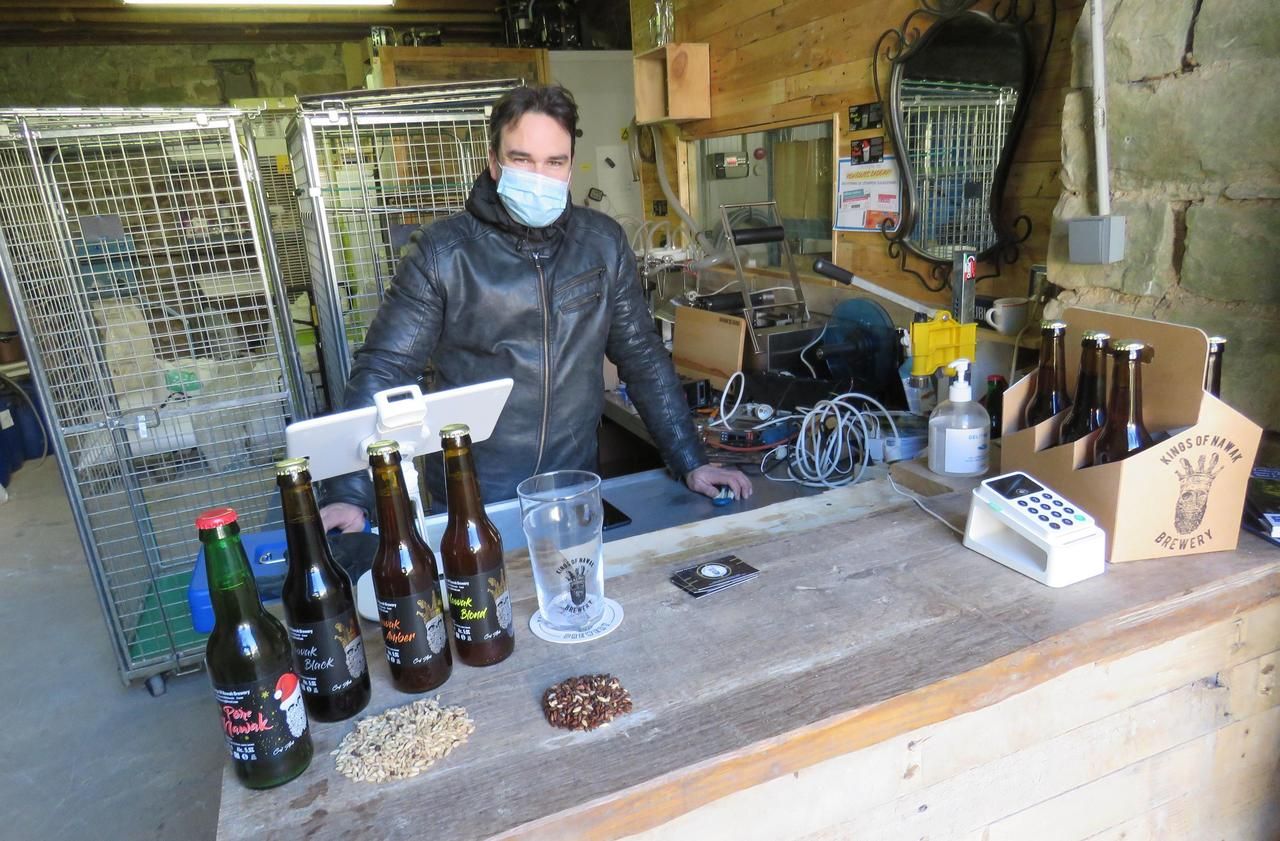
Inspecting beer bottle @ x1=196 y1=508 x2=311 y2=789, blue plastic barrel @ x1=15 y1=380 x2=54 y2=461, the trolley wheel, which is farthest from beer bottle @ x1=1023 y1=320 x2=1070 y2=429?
blue plastic barrel @ x1=15 y1=380 x2=54 y2=461

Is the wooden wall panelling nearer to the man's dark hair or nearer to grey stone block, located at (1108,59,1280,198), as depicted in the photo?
grey stone block, located at (1108,59,1280,198)

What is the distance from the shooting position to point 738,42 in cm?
320

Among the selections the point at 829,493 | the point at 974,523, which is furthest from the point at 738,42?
the point at 974,523

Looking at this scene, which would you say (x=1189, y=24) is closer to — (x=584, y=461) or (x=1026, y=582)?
(x=1026, y=582)

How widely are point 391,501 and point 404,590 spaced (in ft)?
0.28

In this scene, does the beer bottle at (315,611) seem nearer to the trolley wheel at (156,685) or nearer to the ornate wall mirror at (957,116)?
the ornate wall mirror at (957,116)

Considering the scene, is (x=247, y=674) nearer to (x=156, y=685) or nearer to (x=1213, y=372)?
(x=1213, y=372)

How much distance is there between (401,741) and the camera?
28.0 inches

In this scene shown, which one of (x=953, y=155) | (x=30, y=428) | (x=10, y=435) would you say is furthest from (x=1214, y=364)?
(x=30, y=428)

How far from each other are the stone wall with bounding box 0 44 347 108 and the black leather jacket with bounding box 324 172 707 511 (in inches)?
226

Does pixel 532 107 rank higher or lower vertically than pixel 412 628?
higher

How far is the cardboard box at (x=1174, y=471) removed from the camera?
0.94 metres

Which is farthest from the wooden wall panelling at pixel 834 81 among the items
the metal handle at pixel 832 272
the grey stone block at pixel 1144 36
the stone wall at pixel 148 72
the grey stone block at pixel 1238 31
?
the stone wall at pixel 148 72

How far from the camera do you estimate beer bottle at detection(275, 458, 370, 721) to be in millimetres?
703
